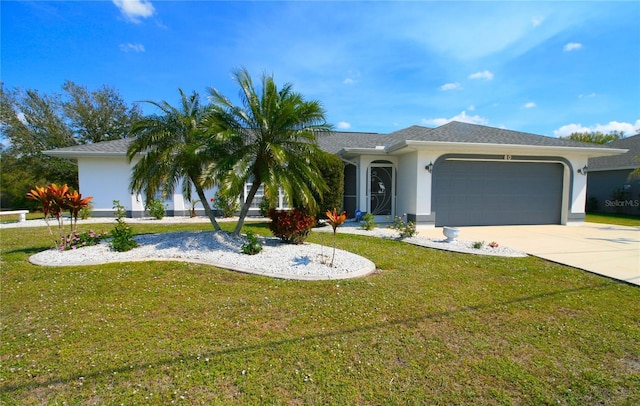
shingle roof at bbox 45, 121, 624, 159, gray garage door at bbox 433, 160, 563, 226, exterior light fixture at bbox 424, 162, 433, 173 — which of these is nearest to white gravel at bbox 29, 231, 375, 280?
shingle roof at bbox 45, 121, 624, 159

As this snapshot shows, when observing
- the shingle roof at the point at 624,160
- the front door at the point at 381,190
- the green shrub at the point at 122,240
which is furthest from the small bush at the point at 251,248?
the shingle roof at the point at 624,160

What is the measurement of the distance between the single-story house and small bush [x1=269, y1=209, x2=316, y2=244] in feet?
19.2

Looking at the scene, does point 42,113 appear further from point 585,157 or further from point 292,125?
point 585,157

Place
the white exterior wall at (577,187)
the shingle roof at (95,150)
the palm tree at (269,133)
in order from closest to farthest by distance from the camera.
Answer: the palm tree at (269,133)
the white exterior wall at (577,187)
the shingle roof at (95,150)

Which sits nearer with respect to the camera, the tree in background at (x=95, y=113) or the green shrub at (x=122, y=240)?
the green shrub at (x=122, y=240)

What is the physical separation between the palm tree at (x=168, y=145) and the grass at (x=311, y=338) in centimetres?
273

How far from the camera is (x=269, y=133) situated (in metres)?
7.02

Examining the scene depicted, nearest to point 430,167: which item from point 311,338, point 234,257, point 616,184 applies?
point 234,257

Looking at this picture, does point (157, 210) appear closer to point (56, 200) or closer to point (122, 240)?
point (56, 200)

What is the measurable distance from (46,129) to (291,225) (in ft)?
103

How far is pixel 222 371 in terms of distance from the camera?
2.77 meters

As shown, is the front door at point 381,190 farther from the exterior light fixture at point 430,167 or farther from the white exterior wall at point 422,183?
the exterior light fixture at point 430,167

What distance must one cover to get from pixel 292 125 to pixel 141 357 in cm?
555

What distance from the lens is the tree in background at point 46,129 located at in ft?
79.7
